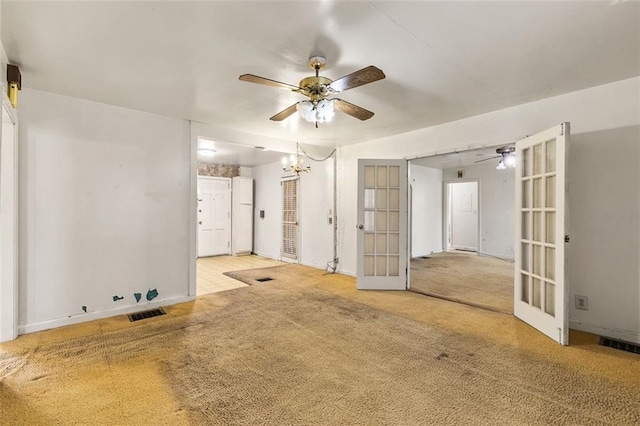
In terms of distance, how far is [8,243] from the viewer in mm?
2820

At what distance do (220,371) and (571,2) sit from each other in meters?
3.44

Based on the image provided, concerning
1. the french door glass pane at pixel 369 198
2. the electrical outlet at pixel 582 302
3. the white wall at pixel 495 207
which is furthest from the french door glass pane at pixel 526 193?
the white wall at pixel 495 207

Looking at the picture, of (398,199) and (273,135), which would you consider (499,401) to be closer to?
(398,199)

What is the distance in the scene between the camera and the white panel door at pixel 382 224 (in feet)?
15.1

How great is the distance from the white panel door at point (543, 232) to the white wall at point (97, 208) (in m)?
4.22

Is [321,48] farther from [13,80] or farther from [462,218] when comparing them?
[462,218]

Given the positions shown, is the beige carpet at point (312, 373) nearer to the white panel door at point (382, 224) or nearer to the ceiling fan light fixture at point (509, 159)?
the white panel door at point (382, 224)

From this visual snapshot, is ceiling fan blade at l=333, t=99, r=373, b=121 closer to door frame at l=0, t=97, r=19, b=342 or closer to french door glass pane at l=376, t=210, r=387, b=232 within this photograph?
french door glass pane at l=376, t=210, r=387, b=232

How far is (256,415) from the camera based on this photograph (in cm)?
177

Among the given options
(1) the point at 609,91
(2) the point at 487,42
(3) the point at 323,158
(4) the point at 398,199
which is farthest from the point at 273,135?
(1) the point at 609,91

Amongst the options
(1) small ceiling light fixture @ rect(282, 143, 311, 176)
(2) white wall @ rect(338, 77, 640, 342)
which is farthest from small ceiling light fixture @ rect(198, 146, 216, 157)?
(2) white wall @ rect(338, 77, 640, 342)

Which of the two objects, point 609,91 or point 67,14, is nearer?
point 67,14

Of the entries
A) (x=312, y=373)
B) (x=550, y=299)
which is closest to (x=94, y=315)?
(x=312, y=373)

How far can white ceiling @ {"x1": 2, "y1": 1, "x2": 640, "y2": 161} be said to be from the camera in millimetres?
1833
